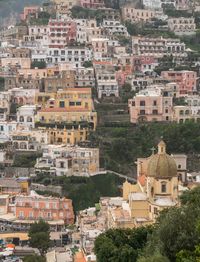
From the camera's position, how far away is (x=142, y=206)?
30656 mm

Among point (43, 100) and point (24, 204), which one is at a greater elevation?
point (43, 100)

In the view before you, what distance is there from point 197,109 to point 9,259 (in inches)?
Answer: 778

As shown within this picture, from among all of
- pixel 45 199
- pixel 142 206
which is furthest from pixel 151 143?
pixel 142 206

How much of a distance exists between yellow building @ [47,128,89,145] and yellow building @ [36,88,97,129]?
91 cm

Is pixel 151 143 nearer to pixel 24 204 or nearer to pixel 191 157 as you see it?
pixel 191 157


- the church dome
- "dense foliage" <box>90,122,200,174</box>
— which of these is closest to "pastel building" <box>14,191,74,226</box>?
"dense foliage" <box>90,122,200,174</box>

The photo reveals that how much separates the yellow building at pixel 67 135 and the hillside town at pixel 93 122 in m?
0.06

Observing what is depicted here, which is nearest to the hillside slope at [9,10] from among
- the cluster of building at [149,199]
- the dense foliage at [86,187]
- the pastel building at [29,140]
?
the pastel building at [29,140]

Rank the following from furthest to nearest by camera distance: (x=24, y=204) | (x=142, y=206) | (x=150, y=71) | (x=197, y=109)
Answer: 1. (x=150, y=71)
2. (x=197, y=109)
3. (x=24, y=204)
4. (x=142, y=206)

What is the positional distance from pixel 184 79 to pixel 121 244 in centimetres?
2933

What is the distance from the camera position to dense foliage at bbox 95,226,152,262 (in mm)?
23516

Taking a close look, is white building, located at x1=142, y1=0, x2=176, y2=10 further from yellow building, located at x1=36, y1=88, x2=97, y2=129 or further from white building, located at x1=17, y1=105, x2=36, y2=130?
white building, located at x1=17, y1=105, x2=36, y2=130

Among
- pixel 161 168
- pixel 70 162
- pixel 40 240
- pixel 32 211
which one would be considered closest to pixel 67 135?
pixel 70 162

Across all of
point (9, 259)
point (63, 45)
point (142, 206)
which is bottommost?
point (9, 259)
